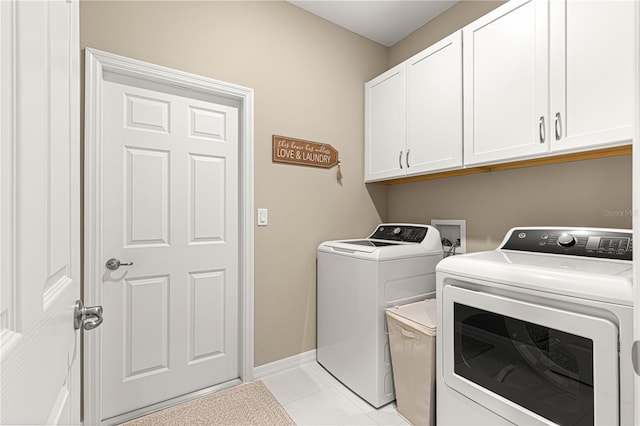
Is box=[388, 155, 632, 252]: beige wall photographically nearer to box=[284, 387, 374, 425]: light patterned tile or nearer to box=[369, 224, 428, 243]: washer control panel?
box=[369, 224, 428, 243]: washer control panel

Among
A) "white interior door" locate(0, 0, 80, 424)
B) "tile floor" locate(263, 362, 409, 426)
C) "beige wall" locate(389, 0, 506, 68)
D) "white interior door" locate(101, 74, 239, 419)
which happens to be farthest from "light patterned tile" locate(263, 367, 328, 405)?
"beige wall" locate(389, 0, 506, 68)

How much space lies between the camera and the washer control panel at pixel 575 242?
Result: 1313 mm

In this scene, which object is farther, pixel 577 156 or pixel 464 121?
pixel 464 121

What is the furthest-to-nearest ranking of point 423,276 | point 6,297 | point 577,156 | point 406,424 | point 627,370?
1. point 423,276
2. point 406,424
3. point 577,156
4. point 627,370
5. point 6,297

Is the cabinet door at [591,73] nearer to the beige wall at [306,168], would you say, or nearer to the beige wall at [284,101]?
the beige wall at [306,168]

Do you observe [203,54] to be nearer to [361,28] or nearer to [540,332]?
[361,28]

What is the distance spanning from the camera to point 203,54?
1942 millimetres

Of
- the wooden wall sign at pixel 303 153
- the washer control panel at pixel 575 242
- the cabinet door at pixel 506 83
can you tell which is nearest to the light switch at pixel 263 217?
the wooden wall sign at pixel 303 153

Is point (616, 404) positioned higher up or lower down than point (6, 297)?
lower down

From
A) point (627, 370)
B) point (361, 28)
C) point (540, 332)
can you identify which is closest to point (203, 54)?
point (361, 28)

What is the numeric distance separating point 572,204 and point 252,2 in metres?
2.44

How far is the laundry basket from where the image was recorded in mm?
1544

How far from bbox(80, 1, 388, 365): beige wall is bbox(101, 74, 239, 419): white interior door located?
215mm

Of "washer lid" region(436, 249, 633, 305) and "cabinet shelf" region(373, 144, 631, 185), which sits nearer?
"washer lid" region(436, 249, 633, 305)
